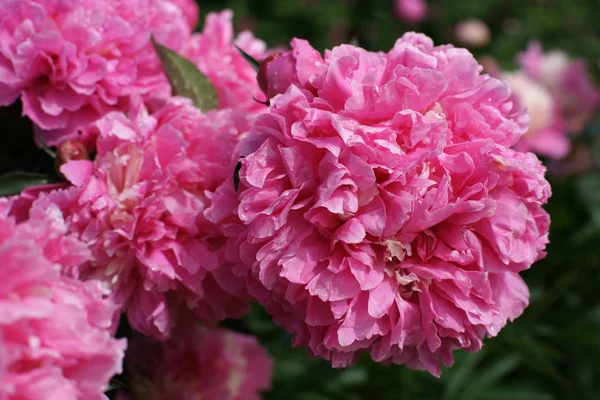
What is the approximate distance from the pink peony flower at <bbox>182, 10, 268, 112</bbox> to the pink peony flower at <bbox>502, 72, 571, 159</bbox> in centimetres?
70

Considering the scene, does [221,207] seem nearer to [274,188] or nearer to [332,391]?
[274,188]

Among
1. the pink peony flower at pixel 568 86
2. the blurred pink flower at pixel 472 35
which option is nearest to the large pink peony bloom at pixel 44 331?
the pink peony flower at pixel 568 86

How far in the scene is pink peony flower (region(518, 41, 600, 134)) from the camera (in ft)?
5.06

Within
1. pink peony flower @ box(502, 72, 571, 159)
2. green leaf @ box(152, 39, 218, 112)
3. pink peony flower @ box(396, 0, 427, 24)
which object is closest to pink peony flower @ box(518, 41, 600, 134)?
pink peony flower @ box(502, 72, 571, 159)

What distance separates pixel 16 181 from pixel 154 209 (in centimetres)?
16

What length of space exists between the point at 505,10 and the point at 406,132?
2.13 m

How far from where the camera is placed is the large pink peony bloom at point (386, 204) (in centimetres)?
58

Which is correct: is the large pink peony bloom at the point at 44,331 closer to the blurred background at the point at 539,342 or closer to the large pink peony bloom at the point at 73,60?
the large pink peony bloom at the point at 73,60

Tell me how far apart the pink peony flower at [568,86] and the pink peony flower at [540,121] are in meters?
0.03

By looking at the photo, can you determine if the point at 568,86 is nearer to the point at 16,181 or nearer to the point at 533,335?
the point at 533,335

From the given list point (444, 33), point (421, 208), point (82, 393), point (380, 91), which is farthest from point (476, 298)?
point (444, 33)

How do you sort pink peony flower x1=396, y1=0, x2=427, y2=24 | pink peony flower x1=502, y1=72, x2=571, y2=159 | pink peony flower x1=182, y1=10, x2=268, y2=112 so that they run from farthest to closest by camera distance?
pink peony flower x1=396, y1=0, x2=427, y2=24, pink peony flower x1=502, y1=72, x2=571, y2=159, pink peony flower x1=182, y1=10, x2=268, y2=112

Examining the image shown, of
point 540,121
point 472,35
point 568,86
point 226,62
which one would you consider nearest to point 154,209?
point 226,62

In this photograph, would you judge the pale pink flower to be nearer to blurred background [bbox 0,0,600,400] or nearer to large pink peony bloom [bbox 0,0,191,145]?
large pink peony bloom [bbox 0,0,191,145]
